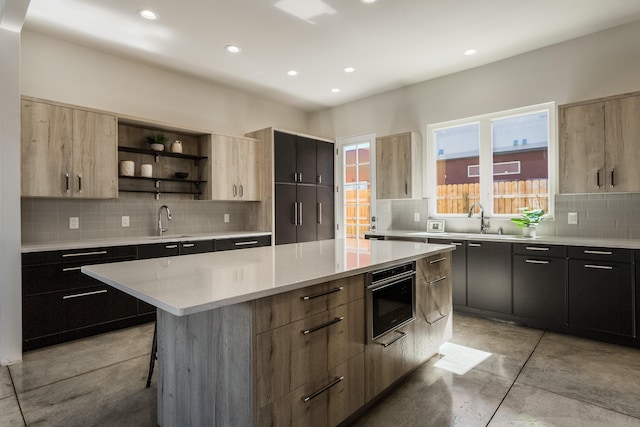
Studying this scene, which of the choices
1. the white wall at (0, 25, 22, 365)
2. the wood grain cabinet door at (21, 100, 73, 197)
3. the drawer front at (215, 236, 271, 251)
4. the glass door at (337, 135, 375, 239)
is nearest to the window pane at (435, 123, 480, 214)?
the glass door at (337, 135, 375, 239)

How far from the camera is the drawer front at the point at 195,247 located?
394cm

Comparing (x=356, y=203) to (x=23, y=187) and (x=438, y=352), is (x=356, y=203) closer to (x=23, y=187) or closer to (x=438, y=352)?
(x=438, y=352)

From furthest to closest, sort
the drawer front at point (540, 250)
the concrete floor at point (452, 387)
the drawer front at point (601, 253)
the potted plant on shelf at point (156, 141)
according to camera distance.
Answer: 1. the potted plant on shelf at point (156, 141)
2. the drawer front at point (540, 250)
3. the drawer front at point (601, 253)
4. the concrete floor at point (452, 387)

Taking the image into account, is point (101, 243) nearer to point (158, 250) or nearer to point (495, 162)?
point (158, 250)

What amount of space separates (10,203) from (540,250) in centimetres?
476

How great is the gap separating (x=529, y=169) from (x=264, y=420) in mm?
4044

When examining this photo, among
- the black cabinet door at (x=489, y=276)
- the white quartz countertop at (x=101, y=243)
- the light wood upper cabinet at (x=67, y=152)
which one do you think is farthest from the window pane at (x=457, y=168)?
the light wood upper cabinet at (x=67, y=152)

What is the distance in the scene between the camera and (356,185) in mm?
5766

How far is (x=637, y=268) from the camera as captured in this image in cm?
294

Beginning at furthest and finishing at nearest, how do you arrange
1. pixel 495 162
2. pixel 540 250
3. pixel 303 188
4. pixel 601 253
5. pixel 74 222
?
pixel 303 188
pixel 495 162
pixel 74 222
pixel 540 250
pixel 601 253

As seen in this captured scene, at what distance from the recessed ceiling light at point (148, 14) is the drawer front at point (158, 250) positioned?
2200 mm

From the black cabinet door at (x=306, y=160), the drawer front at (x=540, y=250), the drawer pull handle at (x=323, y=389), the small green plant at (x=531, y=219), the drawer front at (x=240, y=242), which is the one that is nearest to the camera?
the drawer pull handle at (x=323, y=389)

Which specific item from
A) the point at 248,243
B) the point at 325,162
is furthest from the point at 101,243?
the point at 325,162

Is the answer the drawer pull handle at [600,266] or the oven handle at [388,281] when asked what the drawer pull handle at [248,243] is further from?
the drawer pull handle at [600,266]
